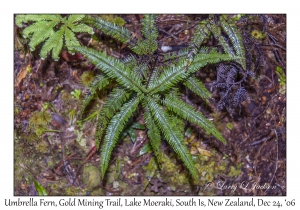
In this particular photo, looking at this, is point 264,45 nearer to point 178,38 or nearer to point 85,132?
point 178,38

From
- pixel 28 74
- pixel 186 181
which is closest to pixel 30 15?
pixel 28 74

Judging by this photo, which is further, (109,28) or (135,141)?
(135,141)

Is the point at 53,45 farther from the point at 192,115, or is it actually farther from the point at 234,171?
the point at 234,171

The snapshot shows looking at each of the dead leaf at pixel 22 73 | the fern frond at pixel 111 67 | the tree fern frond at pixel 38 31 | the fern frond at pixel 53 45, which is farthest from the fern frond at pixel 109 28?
the dead leaf at pixel 22 73

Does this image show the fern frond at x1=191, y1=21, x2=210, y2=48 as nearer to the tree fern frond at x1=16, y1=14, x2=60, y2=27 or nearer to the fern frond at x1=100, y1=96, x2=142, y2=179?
the fern frond at x1=100, y1=96, x2=142, y2=179

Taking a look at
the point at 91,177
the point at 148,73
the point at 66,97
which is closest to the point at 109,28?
the point at 148,73

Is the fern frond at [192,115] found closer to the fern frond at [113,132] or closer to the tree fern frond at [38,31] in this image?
the fern frond at [113,132]
